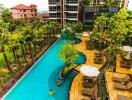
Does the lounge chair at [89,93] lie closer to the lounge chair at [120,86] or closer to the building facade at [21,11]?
the lounge chair at [120,86]

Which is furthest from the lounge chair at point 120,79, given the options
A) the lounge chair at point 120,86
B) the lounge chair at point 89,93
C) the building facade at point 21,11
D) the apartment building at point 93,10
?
the building facade at point 21,11

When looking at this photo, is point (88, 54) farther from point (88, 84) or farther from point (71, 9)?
point (71, 9)

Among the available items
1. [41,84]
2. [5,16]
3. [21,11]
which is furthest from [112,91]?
[21,11]

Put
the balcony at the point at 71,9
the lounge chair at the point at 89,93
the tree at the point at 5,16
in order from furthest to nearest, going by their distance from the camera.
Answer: the balcony at the point at 71,9, the tree at the point at 5,16, the lounge chair at the point at 89,93

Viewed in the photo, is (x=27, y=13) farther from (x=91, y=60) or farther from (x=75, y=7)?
(x=91, y=60)

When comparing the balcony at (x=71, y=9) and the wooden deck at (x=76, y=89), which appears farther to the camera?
the balcony at (x=71, y=9)

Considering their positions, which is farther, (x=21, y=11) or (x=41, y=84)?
(x=21, y=11)
